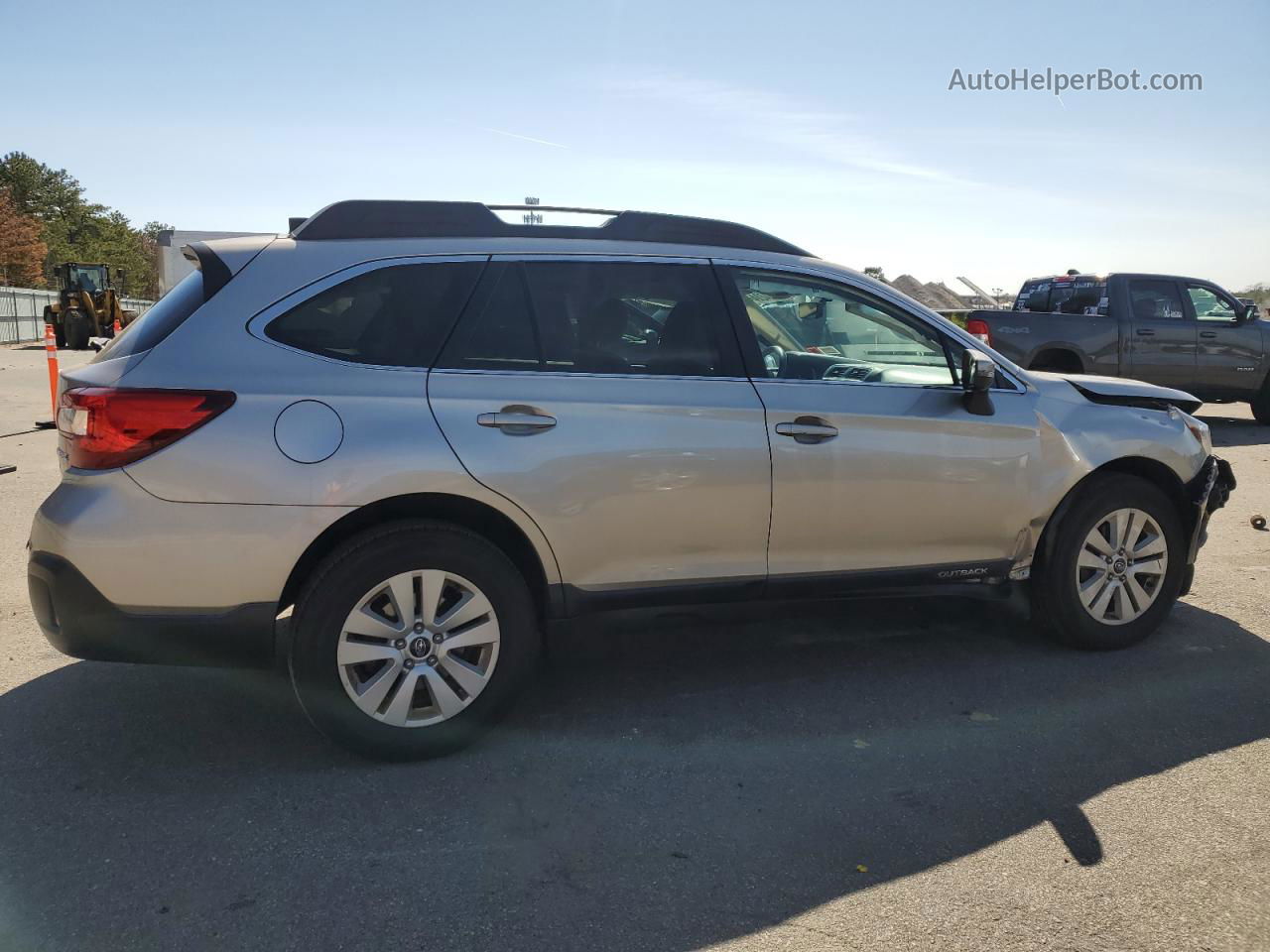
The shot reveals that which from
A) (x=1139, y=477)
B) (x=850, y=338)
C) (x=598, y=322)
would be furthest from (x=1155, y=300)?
(x=598, y=322)

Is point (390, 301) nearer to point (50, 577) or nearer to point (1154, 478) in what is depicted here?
point (50, 577)

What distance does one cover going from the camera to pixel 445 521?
3.82m

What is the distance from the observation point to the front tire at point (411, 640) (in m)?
3.60

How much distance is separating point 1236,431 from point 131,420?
46.2ft

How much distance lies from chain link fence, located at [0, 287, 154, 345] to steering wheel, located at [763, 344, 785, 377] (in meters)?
38.8

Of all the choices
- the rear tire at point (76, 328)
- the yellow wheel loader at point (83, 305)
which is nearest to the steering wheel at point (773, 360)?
the yellow wheel loader at point (83, 305)

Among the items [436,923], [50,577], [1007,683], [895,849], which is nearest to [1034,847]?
[895,849]

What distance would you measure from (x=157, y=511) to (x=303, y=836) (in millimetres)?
1129

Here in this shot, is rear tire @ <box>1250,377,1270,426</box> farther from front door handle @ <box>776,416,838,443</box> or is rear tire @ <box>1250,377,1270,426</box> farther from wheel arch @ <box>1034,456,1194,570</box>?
front door handle @ <box>776,416,838,443</box>

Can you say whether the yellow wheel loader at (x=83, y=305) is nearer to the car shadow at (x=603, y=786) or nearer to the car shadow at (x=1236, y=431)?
the car shadow at (x=1236, y=431)

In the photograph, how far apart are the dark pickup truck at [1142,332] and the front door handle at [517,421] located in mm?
9582

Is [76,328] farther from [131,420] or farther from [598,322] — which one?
[598,322]

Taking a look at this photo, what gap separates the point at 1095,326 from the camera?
42.1 ft

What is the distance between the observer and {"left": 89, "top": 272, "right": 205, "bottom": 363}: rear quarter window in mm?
3643
